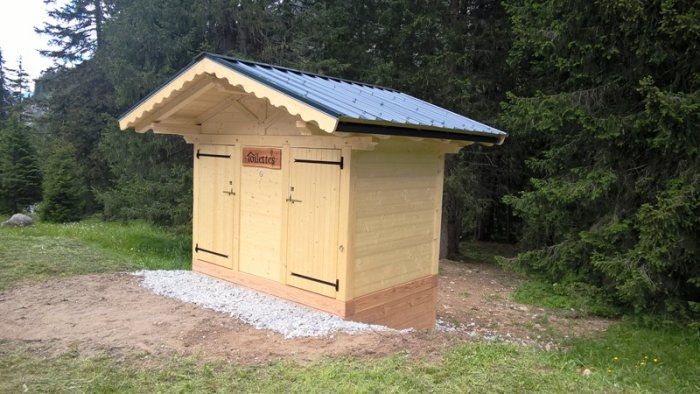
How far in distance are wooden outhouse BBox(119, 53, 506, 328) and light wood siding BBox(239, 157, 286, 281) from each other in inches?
0.7

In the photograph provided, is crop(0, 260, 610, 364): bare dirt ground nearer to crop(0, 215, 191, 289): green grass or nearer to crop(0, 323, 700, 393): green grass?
crop(0, 323, 700, 393): green grass

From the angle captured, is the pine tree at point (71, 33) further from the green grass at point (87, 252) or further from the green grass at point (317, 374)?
the green grass at point (317, 374)

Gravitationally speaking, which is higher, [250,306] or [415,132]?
[415,132]

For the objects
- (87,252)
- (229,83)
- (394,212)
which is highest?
(229,83)

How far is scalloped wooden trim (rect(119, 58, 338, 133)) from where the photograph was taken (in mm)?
4816

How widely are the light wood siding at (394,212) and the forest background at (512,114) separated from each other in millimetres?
2972

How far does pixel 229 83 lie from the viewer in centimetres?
573

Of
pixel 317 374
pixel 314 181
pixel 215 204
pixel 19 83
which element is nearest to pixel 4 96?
pixel 19 83

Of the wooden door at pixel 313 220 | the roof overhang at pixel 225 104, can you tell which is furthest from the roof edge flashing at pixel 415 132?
the wooden door at pixel 313 220

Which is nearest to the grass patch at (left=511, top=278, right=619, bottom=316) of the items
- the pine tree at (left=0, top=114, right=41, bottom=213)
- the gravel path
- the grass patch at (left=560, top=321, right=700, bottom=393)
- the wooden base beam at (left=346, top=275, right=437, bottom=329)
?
the grass patch at (left=560, top=321, right=700, bottom=393)

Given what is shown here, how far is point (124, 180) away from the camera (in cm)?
1415

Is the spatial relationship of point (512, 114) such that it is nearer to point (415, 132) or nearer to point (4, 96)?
point (415, 132)

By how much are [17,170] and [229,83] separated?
1866 cm

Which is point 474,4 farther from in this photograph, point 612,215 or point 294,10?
point 612,215
